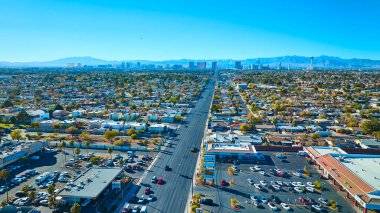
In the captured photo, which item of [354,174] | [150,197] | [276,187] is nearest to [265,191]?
[276,187]

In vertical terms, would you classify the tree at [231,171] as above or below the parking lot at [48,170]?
above

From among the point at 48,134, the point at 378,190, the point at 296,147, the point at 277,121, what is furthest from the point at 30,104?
the point at 378,190

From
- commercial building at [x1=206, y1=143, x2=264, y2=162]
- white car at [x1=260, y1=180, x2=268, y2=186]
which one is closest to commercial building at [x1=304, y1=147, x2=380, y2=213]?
white car at [x1=260, y1=180, x2=268, y2=186]

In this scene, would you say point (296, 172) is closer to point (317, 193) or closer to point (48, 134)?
point (317, 193)

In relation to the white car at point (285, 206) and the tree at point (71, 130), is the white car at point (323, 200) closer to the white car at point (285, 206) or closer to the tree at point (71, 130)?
the white car at point (285, 206)

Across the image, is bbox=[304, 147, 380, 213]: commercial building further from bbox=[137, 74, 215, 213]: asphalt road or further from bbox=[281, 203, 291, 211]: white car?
bbox=[137, 74, 215, 213]: asphalt road

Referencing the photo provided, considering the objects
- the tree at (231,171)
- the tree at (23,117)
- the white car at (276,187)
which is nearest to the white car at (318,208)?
the white car at (276,187)
